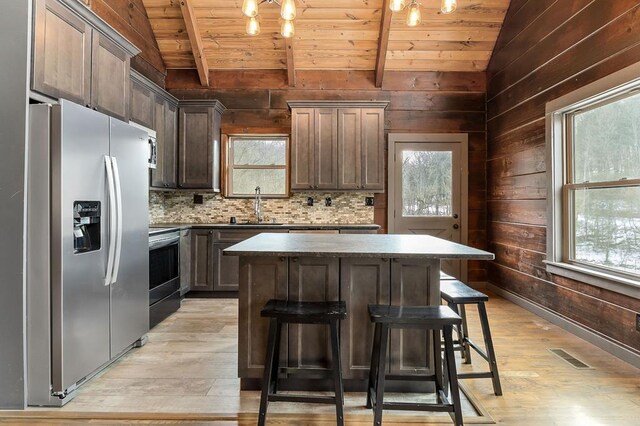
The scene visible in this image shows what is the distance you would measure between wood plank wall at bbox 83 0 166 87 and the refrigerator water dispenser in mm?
2354

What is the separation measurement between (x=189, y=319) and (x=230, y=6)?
3.60 m

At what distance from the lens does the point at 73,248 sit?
83.3 inches

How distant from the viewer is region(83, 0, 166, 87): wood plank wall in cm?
376

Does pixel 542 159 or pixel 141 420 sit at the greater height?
pixel 542 159

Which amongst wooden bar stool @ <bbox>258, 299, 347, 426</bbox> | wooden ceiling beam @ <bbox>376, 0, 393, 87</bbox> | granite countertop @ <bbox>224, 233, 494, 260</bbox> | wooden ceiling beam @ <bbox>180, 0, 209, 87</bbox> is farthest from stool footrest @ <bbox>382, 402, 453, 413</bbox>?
wooden ceiling beam @ <bbox>180, 0, 209, 87</bbox>

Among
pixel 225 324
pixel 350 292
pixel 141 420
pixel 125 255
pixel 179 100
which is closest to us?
pixel 141 420

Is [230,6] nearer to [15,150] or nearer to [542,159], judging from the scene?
[15,150]

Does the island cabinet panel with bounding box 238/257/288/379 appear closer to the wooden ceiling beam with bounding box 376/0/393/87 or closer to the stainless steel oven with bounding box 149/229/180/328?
the stainless steel oven with bounding box 149/229/180/328

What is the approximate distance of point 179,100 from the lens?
15.6 ft

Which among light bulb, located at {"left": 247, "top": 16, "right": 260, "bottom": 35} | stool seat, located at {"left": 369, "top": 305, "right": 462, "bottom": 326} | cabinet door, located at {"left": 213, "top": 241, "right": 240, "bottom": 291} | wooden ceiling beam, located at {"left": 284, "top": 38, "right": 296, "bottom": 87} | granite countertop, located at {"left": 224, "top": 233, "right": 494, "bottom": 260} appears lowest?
cabinet door, located at {"left": 213, "top": 241, "right": 240, "bottom": 291}

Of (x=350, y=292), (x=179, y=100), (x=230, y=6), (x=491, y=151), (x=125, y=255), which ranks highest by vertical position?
(x=230, y=6)

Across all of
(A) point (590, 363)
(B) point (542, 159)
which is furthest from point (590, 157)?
(A) point (590, 363)

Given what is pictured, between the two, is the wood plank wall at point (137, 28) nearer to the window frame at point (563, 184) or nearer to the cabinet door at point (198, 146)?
the cabinet door at point (198, 146)

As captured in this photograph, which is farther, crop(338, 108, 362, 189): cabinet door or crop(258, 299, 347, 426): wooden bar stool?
crop(338, 108, 362, 189): cabinet door
